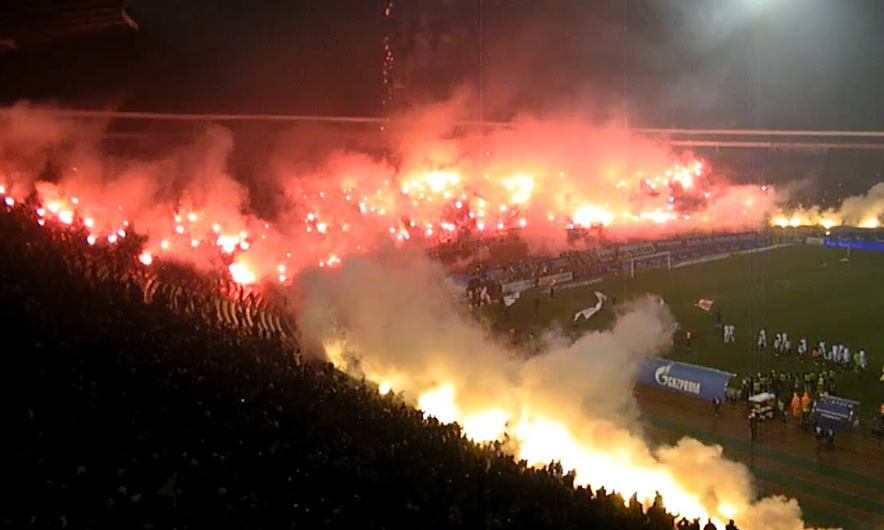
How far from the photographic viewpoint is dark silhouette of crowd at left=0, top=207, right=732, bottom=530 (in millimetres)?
5590

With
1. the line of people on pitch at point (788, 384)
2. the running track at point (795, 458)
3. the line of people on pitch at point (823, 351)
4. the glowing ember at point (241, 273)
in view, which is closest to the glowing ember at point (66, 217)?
the glowing ember at point (241, 273)

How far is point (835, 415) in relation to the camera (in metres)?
12.0

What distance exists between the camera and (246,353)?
952 cm

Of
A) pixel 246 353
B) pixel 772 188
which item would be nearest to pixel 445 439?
pixel 246 353

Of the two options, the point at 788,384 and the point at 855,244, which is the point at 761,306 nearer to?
the point at 788,384

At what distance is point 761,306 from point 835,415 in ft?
31.0

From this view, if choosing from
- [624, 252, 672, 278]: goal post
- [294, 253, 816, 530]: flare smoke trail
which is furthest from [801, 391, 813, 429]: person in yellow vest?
[624, 252, 672, 278]: goal post

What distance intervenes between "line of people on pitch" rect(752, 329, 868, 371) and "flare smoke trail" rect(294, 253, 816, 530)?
260 centimetres

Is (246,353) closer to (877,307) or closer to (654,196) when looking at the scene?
(877,307)

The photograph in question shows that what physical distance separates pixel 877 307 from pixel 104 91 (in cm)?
1967

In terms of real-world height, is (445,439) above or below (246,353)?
below

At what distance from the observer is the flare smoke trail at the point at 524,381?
387 inches

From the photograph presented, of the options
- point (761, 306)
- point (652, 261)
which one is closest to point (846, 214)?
point (652, 261)

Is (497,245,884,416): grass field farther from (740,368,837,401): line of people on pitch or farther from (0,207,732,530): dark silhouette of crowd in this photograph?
(0,207,732,530): dark silhouette of crowd
